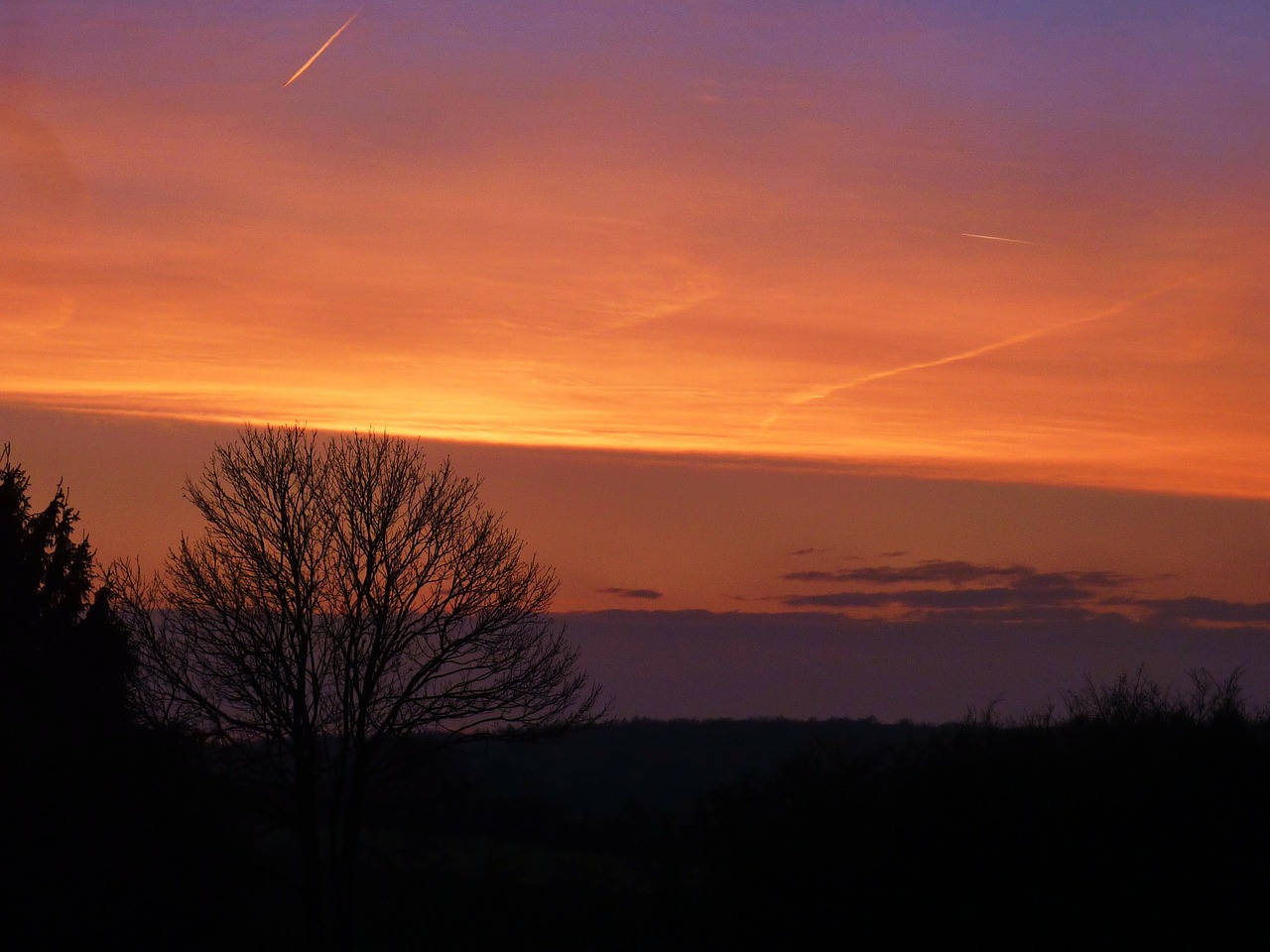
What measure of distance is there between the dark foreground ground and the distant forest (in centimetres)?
4

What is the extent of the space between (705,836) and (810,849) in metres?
2.47

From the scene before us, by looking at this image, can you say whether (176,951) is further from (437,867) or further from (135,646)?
(437,867)

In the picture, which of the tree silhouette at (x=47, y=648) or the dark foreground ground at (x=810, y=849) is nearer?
the dark foreground ground at (x=810, y=849)

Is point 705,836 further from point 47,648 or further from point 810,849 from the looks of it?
point 47,648

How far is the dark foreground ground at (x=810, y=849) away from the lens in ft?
65.8

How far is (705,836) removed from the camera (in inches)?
960

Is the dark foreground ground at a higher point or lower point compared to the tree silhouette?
lower

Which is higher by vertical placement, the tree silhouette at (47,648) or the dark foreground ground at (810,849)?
the tree silhouette at (47,648)

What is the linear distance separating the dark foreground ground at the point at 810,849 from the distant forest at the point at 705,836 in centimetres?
4

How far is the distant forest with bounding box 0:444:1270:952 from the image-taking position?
20.3 meters

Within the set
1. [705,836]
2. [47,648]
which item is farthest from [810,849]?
[47,648]

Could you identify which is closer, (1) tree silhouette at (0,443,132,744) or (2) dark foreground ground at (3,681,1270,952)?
(2) dark foreground ground at (3,681,1270,952)

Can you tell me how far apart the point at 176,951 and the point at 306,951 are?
2.97 meters

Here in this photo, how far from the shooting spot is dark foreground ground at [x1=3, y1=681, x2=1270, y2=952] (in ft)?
65.8
